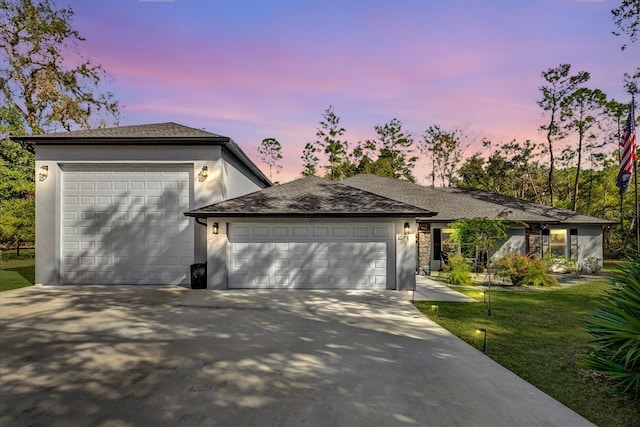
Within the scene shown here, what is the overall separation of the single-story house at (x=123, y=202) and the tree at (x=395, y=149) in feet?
90.3

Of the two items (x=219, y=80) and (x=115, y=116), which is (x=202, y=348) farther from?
(x=115, y=116)

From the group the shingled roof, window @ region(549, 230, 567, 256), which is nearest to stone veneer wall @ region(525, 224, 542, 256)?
window @ region(549, 230, 567, 256)

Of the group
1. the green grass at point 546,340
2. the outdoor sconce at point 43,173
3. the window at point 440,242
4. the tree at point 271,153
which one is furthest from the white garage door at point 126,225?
the tree at point 271,153

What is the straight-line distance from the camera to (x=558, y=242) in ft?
53.5

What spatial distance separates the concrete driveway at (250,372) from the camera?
321cm

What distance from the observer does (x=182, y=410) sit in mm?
3305

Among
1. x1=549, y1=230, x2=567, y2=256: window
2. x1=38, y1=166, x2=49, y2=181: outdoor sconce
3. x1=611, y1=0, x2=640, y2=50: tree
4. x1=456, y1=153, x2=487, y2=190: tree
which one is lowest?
x1=549, y1=230, x2=567, y2=256: window

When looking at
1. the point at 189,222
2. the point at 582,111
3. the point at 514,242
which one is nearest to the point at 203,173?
the point at 189,222

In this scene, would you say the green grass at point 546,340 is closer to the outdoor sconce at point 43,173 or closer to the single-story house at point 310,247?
the single-story house at point 310,247

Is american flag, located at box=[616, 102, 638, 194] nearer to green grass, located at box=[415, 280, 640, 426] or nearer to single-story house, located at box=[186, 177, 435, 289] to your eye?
green grass, located at box=[415, 280, 640, 426]

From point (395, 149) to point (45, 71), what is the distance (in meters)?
33.0

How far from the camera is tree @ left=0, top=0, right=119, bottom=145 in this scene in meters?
20.7

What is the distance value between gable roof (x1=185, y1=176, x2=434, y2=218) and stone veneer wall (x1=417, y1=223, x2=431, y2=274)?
4965 millimetres

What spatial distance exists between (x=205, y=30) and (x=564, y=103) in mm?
24231
